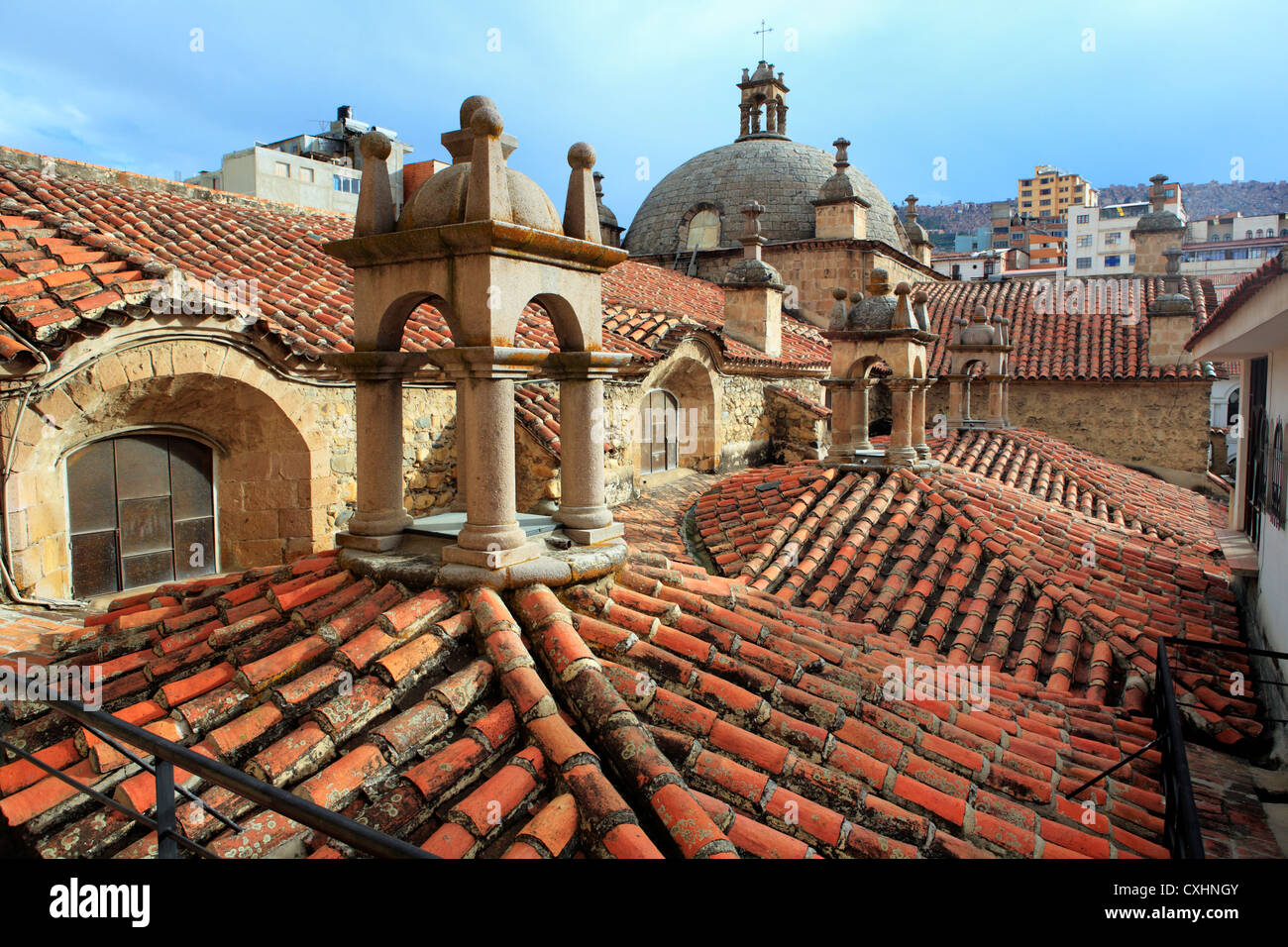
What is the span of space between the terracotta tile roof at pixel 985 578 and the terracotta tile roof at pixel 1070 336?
36.2 feet

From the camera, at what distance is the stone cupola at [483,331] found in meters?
3.43

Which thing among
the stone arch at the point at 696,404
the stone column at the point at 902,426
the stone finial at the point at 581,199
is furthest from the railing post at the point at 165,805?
the stone arch at the point at 696,404

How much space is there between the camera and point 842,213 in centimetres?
2142

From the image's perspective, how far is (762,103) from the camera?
25.2 meters

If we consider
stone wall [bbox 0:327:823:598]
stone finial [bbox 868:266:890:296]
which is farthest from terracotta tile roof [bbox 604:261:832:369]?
stone finial [bbox 868:266:890:296]

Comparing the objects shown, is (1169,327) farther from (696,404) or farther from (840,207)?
(696,404)

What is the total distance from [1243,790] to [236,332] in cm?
824

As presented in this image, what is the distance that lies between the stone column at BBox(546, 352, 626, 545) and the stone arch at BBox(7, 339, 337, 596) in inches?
166

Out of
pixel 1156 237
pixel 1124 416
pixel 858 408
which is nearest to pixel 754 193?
pixel 1124 416

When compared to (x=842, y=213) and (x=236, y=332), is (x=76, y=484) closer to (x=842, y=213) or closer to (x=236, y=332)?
(x=236, y=332)

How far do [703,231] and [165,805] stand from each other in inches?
903

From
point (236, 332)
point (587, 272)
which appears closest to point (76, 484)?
point (236, 332)

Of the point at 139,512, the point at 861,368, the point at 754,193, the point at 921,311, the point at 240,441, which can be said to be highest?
the point at 754,193
